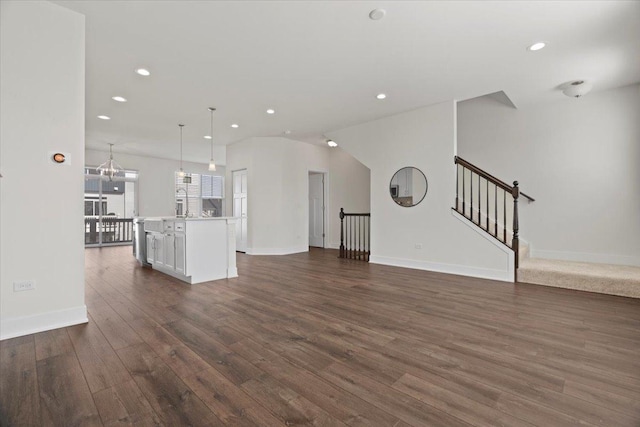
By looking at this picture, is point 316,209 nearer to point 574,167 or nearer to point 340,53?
point 340,53

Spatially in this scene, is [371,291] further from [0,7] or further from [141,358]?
[0,7]

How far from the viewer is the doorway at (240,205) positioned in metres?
→ 7.55

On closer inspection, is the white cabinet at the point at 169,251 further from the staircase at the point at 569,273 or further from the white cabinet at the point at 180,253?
the staircase at the point at 569,273

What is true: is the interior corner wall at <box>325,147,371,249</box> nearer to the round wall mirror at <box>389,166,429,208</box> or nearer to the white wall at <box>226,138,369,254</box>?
the white wall at <box>226,138,369,254</box>

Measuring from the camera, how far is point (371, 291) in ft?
12.3

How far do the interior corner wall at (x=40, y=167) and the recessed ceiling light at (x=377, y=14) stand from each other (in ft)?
9.16

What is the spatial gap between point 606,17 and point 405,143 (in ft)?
9.75

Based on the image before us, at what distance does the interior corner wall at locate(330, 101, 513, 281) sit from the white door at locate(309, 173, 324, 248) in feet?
8.43

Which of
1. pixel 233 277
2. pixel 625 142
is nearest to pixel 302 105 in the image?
pixel 233 277

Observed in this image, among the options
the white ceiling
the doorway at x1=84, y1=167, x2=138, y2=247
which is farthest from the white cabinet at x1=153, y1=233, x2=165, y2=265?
the doorway at x1=84, y1=167, x2=138, y2=247

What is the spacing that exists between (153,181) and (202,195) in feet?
5.59


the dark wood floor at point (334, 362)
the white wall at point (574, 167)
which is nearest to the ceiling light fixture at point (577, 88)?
the white wall at point (574, 167)

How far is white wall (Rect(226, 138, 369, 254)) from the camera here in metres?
7.27

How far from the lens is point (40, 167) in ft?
8.25
